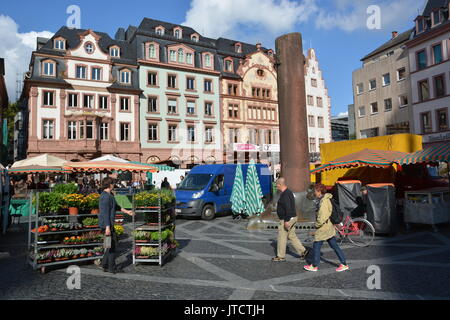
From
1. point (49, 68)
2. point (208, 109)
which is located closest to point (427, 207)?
point (208, 109)

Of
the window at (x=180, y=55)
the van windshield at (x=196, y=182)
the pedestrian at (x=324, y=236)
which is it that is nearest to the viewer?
the pedestrian at (x=324, y=236)

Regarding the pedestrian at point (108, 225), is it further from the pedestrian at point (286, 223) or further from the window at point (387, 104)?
the window at point (387, 104)

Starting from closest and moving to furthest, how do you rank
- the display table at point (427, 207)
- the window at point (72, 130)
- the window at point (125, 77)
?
1. the display table at point (427, 207)
2. the window at point (72, 130)
3. the window at point (125, 77)

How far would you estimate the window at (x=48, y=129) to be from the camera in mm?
33000

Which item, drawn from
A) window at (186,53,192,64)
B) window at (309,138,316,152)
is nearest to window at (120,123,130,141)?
window at (186,53,192,64)

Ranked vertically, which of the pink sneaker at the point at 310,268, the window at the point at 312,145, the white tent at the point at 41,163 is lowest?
the pink sneaker at the point at 310,268

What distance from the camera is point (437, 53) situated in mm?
34531

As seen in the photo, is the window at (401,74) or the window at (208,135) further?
the window at (208,135)

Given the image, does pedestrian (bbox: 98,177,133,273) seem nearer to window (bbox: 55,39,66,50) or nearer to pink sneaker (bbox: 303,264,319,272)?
pink sneaker (bbox: 303,264,319,272)

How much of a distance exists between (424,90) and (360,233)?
3295 centimetres

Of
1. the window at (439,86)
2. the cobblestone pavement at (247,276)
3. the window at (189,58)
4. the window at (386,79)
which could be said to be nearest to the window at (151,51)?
the window at (189,58)

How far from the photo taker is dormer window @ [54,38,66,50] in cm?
Answer: 3453

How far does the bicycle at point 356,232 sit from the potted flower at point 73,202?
21.3ft

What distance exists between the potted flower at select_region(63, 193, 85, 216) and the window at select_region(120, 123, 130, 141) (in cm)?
2949
